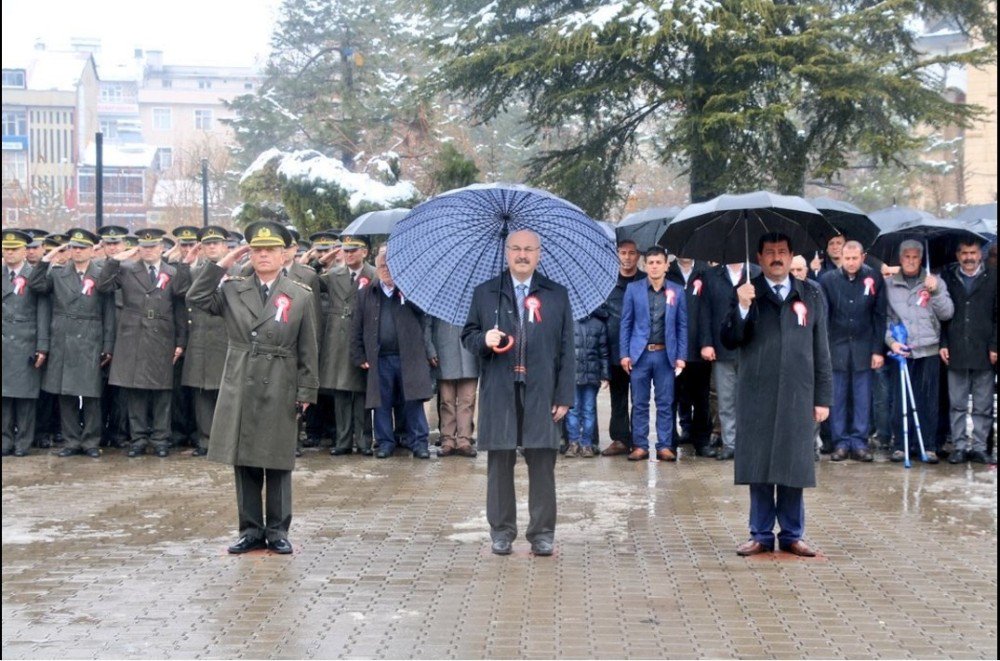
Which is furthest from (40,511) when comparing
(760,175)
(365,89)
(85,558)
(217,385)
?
(365,89)

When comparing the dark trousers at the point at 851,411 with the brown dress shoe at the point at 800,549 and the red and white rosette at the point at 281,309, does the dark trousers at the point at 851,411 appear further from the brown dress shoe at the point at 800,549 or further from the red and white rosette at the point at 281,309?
the red and white rosette at the point at 281,309

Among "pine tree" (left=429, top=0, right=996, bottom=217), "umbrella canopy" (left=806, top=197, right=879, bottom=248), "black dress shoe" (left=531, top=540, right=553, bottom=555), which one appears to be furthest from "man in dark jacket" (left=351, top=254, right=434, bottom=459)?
"pine tree" (left=429, top=0, right=996, bottom=217)

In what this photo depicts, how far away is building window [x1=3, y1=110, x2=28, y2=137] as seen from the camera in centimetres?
10125

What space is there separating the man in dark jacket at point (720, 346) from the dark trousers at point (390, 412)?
288cm

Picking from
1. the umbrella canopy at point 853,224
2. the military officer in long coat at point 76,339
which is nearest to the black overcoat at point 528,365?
the umbrella canopy at point 853,224

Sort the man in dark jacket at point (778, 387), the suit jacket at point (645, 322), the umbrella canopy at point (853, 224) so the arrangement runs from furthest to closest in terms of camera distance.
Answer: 1. the suit jacket at point (645, 322)
2. the umbrella canopy at point (853, 224)
3. the man in dark jacket at point (778, 387)

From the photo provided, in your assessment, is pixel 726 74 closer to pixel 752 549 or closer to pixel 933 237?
pixel 933 237

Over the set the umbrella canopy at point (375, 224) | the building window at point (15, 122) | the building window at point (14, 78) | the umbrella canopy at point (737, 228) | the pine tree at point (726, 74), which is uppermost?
the building window at point (14, 78)

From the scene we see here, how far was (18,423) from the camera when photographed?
14820 millimetres

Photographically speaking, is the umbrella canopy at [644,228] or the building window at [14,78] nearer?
the umbrella canopy at [644,228]

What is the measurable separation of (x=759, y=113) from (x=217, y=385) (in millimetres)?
8927

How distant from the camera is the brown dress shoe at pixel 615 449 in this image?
14.6 meters

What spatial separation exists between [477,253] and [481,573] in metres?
2.13

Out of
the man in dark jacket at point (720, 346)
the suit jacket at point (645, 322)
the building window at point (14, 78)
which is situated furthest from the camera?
the building window at point (14, 78)
